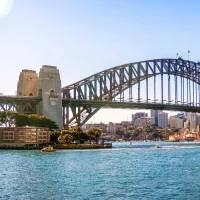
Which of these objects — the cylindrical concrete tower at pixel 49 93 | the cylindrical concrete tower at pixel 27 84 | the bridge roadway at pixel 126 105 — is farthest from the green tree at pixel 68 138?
the cylindrical concrete tower at pixel 27 84

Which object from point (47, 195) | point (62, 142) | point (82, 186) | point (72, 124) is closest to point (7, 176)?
point (82, 186)

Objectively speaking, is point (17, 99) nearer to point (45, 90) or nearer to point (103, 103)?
point (45, 90)

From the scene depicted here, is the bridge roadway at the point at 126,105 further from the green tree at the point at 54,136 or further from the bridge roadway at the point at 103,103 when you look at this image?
the green tree at the point at 54,136

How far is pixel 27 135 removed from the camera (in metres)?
78.8

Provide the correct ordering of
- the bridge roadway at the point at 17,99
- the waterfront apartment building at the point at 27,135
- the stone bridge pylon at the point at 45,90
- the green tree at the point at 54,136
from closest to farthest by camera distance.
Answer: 1. the waterfront apartment building at the point at 27,135
2. the bridge roadway at the point at 17,99
3. the green tree at the point at 54,136
4. the stone bridge pylon at the point at 45,90

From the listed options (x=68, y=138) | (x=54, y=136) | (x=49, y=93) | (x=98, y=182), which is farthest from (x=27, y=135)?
(x=98, y=182)

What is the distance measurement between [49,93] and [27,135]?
9.06m

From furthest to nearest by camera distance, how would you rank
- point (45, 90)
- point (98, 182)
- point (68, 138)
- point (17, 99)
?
1. point (45, 90)
2. point (17, 99)
3. point (68, 138)
4. point (98, 182)

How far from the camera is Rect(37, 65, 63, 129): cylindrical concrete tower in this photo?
83.8 m

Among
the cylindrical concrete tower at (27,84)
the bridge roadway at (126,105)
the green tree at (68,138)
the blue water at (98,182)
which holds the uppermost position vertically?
the cylindrical concrete tower at (27,84)

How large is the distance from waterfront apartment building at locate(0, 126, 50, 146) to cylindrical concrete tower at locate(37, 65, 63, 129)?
17.8ft

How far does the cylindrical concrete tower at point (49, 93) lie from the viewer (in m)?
83.8

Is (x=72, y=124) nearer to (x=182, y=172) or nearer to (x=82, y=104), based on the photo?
(x=82, y=104)

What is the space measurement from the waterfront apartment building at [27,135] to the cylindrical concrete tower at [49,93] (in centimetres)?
544
